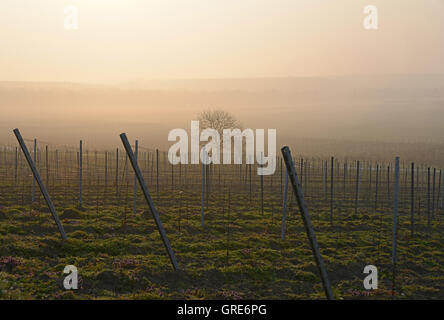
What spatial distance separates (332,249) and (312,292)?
142 inches

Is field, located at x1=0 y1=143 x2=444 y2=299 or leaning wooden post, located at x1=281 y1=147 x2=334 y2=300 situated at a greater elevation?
leaning wooden post, located at x1=281 y1=147 x2=334 y2=300

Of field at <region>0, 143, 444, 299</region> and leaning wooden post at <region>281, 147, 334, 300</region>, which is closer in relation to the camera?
leaning wooden post at <region>281, 147, 334, 300</region>

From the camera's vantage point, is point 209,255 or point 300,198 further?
point 209,255

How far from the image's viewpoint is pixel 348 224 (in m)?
15.9

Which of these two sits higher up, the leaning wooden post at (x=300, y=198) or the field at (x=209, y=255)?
the leaning wooden post at (x=300, y=198)

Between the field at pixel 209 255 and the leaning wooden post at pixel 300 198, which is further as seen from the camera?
the field at pixel 209 255

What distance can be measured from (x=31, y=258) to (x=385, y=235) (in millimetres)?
10771

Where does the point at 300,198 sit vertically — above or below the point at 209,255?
above
